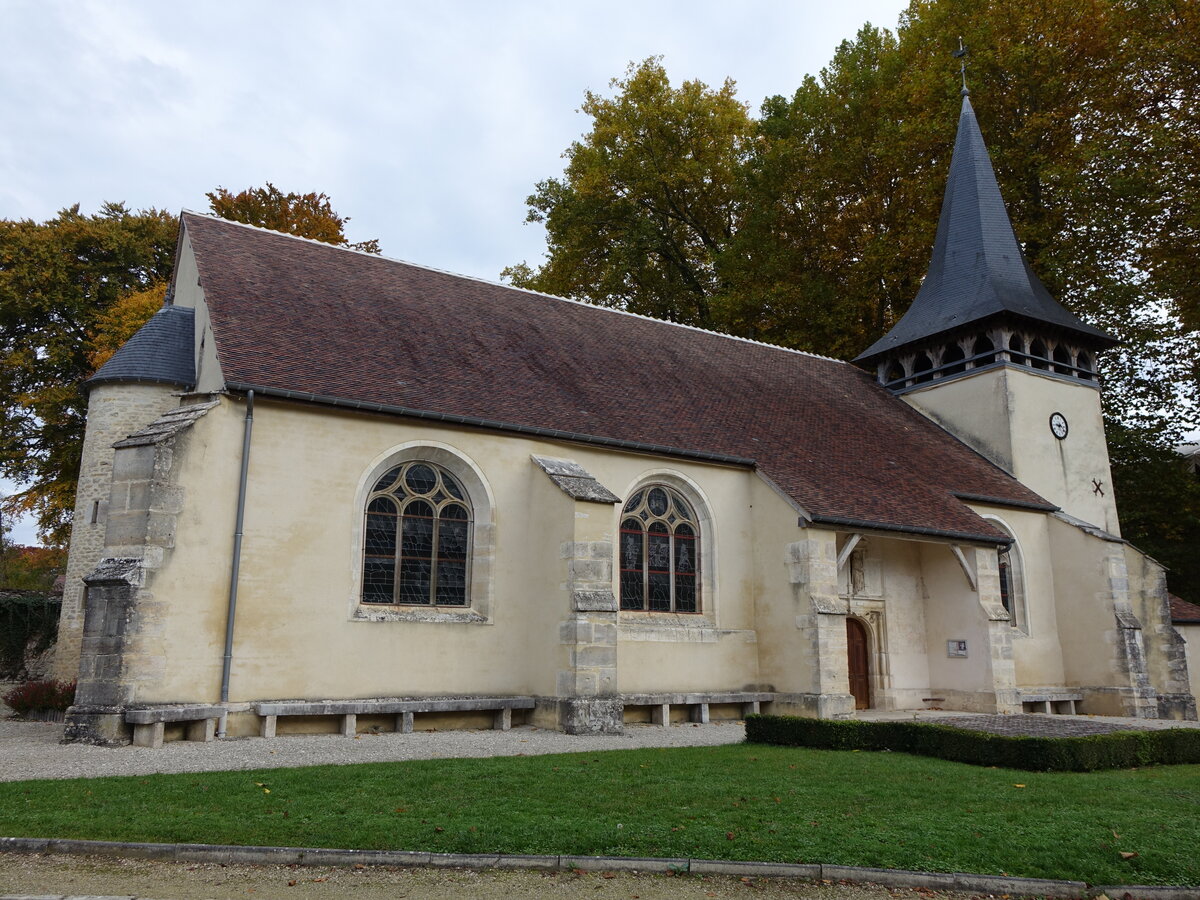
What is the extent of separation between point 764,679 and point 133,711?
31.6 ft

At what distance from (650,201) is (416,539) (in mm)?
20292

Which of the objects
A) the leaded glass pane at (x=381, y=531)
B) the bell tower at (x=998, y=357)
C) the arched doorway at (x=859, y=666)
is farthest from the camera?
the bell tower at (x=998, y=357)

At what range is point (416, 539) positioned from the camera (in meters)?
13.6

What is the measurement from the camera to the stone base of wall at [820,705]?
47.7ft

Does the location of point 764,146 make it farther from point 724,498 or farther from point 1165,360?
point 724,498

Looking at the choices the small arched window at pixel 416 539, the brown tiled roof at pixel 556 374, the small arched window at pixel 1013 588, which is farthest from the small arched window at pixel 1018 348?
the small arched window at pixel 416 539

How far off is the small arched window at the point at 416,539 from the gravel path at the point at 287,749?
6.73ft

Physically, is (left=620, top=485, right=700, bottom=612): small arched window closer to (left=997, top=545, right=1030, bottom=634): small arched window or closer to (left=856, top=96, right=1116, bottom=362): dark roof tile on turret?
(left=997, top=545, right=1030, bottom=634): small arched window

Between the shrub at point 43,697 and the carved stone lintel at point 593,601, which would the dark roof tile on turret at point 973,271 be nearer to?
the carved stone lintel at point 593,601

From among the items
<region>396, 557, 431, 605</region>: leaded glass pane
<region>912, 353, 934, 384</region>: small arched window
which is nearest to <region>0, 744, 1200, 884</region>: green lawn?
<region>396, 557, 431, 605</region>: leaded glass pane

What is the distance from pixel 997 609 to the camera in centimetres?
1717

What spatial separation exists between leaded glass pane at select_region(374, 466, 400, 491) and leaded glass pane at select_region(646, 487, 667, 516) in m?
4.49

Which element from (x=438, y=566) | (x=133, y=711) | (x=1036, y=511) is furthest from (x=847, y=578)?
(x=133, y=711)

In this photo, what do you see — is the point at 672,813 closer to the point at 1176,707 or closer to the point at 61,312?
the point at 1176,707
